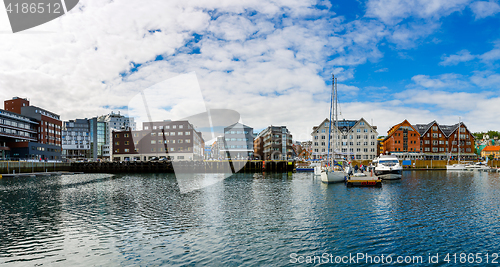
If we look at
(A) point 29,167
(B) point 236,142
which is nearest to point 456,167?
(B) point 236,142

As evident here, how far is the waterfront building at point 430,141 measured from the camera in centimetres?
14812

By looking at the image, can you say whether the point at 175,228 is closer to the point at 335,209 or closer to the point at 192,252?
the point at 192,252

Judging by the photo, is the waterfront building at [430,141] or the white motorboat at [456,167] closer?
the white motorboat at [456,167]

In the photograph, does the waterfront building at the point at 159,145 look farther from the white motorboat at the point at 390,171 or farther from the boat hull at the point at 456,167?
the boat hull at the point at 456,167

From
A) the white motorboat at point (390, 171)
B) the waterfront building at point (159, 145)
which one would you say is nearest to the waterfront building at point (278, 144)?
the waterfront building at point (159, 145)

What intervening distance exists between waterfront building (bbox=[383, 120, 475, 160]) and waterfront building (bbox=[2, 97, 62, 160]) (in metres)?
178

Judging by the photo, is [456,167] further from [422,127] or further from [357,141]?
[357,141]

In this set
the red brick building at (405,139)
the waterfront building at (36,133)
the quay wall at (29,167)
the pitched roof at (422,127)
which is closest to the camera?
the quay wall at (29,167)

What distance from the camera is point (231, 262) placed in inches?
694

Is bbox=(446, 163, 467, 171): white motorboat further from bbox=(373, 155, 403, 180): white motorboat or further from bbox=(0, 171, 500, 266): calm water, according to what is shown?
bbox=(0, 171, 500, 266): calm water

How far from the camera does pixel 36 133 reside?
147 m

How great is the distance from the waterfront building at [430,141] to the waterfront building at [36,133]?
585ft

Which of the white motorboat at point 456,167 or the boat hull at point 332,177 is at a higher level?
the boat hull at point 332,177

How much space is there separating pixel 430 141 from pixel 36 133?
207 metres
